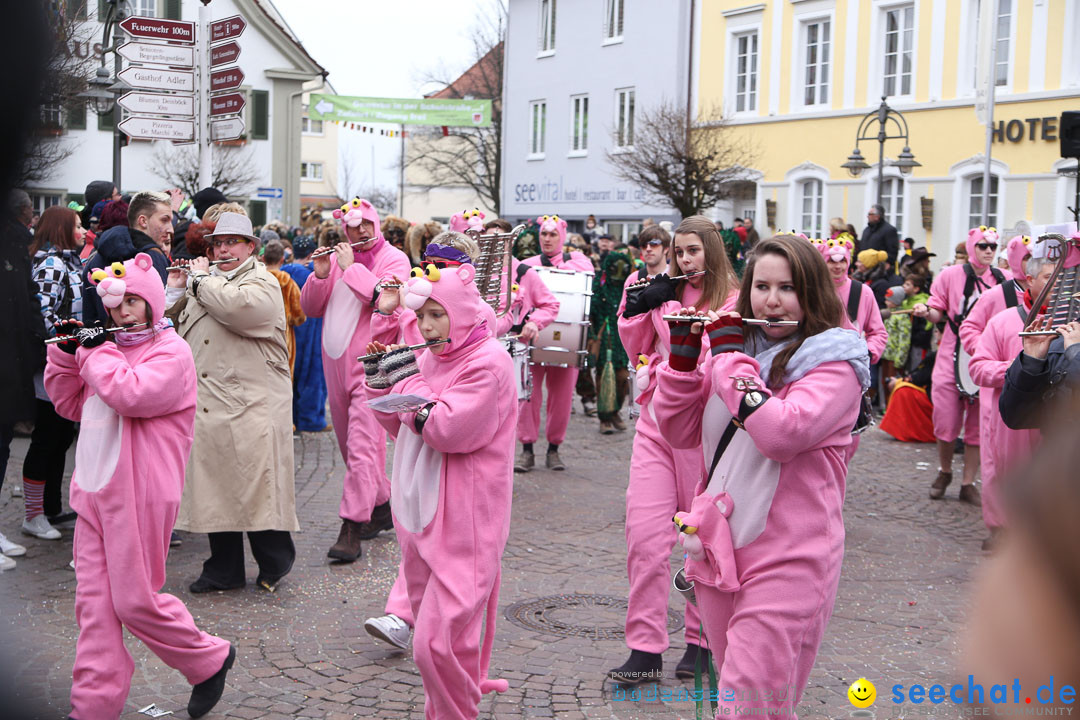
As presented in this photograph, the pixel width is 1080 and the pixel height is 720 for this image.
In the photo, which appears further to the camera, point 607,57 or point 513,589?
point 607,57

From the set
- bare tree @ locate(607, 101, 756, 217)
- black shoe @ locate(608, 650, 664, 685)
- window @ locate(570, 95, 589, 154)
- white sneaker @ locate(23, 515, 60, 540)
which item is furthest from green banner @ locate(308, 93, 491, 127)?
black shoe @ locate(608, 650, 664, 685)

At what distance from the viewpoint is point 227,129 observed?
36.6ft

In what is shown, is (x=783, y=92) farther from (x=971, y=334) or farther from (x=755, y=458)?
(x=755, y=458)

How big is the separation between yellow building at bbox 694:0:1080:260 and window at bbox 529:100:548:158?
8079 millimetres

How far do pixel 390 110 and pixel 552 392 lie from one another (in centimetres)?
2741

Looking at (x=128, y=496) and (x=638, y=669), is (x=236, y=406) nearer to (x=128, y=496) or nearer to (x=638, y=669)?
(x=128, y=496)

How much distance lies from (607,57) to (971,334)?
2751 cm

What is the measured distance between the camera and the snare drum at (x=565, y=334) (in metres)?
Result: 10.4

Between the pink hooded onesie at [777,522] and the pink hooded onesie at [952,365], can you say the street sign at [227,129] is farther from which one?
the pink hooded onesie at [777,522]

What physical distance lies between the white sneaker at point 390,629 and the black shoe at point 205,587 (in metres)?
1.43

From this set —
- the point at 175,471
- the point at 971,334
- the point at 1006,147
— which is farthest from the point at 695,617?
the point at 1006,147

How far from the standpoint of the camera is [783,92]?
27.7 meters

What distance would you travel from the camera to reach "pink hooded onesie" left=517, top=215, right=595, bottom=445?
10602mm

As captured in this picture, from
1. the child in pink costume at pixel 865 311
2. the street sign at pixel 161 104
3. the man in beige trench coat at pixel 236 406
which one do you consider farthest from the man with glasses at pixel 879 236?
the man in beige trench coat at pixel 236 406
